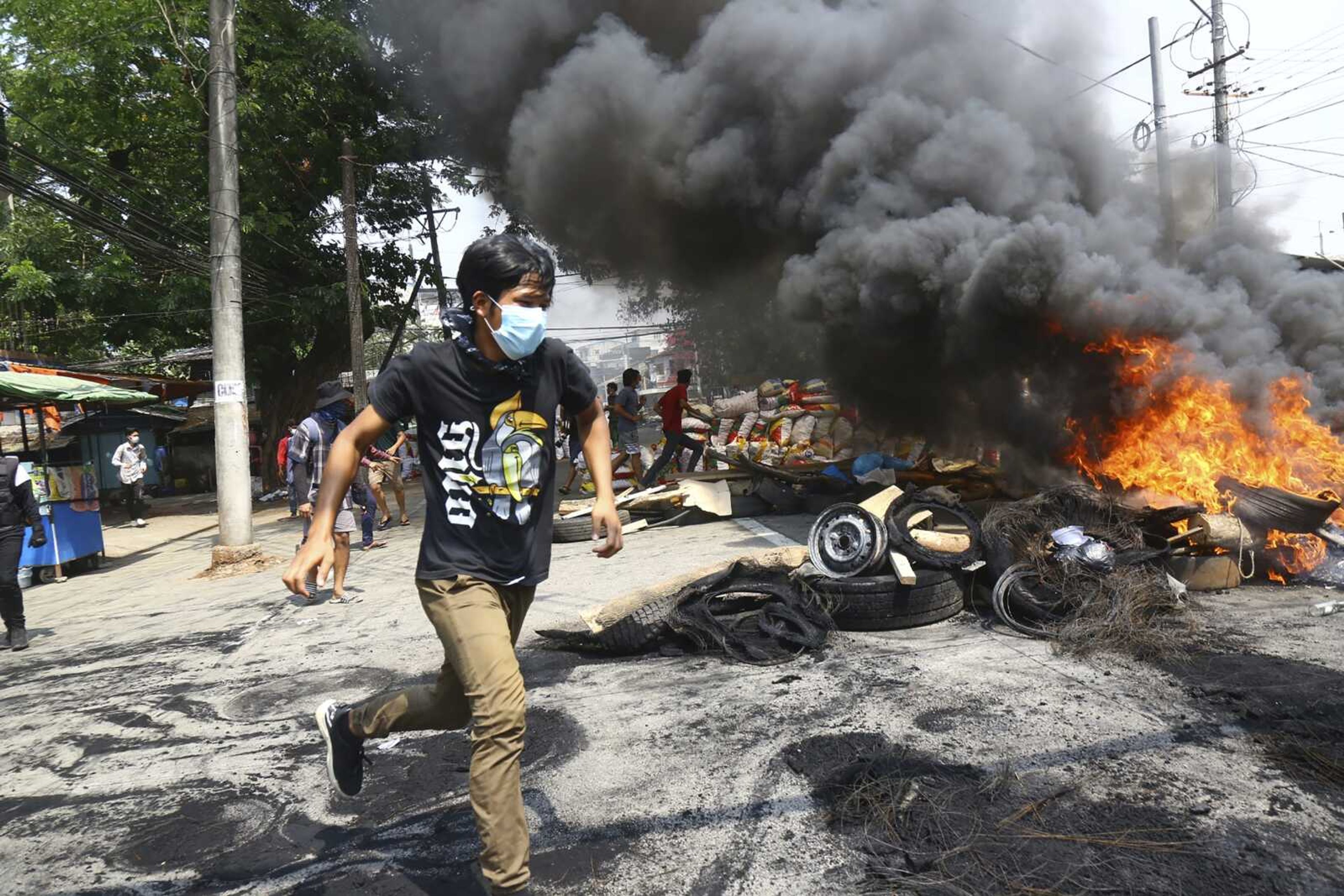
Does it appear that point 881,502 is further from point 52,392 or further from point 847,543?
point 52,392

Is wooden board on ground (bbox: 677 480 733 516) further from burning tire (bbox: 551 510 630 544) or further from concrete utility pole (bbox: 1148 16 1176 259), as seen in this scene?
concrete utility pole (bbox: 1148 16 1176 259)

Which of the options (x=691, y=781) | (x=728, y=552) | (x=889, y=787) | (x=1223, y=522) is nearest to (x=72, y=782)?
(x=691, y=781)

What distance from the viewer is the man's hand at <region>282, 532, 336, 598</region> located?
2.40 m

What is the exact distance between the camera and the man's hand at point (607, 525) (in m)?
2.67

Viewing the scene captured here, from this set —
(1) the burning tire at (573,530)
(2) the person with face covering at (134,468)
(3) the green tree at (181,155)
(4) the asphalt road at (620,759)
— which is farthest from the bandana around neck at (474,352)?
(2) the person with face covering at (134,468)

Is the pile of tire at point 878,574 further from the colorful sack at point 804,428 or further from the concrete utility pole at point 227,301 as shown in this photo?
the colorful sack at point 804,428

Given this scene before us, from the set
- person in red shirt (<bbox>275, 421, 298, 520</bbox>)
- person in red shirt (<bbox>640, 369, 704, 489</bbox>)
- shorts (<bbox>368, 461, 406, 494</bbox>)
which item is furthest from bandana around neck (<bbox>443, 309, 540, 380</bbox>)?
person in red shirt (<bbox>640, 369, 704, 489</bbox>)

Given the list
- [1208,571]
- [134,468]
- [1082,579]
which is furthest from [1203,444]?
[134,468]

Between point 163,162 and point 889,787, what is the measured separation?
1944 centimetres

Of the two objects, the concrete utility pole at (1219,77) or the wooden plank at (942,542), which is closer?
the wooden plank at (942,542)

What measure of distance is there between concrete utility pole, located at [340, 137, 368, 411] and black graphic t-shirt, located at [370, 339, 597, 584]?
1250 cm

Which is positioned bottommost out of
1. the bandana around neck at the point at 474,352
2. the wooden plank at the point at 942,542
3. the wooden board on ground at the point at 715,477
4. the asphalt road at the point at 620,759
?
the asphalt road at the point at 620,759

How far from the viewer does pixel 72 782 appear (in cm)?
343

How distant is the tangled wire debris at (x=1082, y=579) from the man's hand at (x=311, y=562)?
11.6 ft
